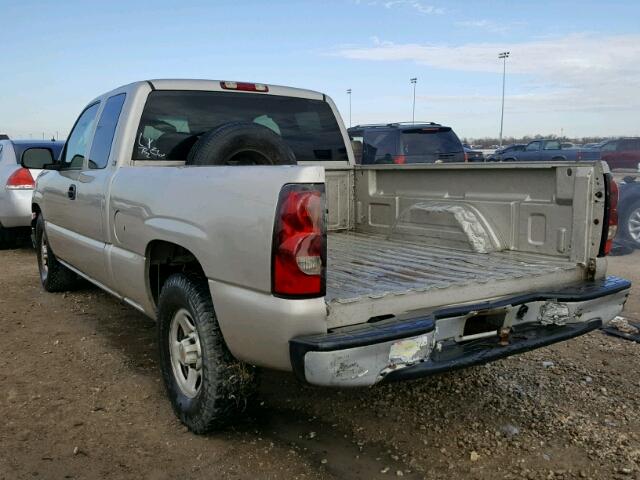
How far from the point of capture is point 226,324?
2893 millimetres

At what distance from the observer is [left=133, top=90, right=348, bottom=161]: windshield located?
419 cm

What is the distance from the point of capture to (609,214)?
11.6ft

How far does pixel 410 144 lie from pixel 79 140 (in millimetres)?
7103

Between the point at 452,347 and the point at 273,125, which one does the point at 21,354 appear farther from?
the point at 452,347

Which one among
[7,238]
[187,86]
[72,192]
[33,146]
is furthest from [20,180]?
[187,86]

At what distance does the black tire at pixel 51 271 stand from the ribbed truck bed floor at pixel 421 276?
3483mm

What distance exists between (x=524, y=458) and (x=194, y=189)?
215 centimetres

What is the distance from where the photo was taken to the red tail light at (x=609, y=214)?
3.49m

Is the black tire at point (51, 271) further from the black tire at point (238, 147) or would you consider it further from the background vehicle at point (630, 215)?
the background vehicle at point (630, 215)

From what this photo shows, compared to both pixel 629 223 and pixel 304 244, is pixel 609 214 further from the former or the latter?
pixel 629 223

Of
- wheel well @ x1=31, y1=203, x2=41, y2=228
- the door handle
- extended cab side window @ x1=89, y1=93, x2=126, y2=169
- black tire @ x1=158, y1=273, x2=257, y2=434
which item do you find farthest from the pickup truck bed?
wheel well @ x1=31, y1=203, x2=41, y2=228

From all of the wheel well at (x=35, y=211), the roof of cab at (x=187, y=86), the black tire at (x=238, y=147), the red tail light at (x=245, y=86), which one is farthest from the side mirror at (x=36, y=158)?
the black tire at (x=238, y=147)

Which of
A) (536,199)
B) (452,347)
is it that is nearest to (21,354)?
(452,347)

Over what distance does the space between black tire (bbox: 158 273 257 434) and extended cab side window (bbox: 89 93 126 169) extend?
1.50 metres
